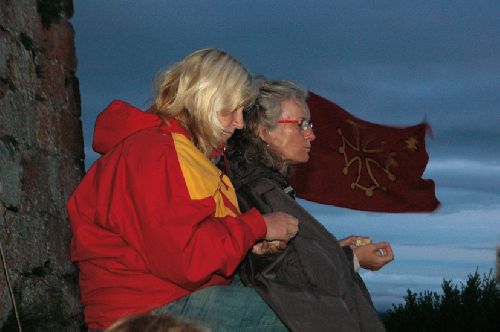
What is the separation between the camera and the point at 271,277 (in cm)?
376

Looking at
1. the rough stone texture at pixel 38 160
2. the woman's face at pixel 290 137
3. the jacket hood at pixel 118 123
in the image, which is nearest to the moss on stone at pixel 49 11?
the rough stone texture at pixel 38 160

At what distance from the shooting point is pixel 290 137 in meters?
4.43

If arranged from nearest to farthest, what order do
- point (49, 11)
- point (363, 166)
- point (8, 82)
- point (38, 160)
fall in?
point (8, 82)
point (38, 160)
point (49, 11)
point (363, 166)

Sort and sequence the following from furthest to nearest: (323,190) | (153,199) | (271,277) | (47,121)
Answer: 1. (323,190)
2. (47,121)
3. (271,277)
4. (153,199)

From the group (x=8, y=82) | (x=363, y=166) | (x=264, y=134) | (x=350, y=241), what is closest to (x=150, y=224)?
(x=264, y=134)

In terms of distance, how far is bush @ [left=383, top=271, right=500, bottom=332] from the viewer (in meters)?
11.3

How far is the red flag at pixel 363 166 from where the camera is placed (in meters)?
9.20

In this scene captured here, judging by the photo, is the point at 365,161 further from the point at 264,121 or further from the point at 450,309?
the point at 264,121

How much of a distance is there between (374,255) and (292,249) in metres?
0.72

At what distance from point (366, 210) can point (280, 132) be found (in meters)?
5.28

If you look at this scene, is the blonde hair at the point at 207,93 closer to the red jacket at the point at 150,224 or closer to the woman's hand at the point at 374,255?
the red jacket at the point at 150,224

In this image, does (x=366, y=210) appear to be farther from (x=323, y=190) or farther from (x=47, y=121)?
(x=47, y=121)

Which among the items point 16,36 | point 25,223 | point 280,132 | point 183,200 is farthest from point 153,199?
point 16,36

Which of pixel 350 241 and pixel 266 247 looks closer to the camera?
pixel 266 247
